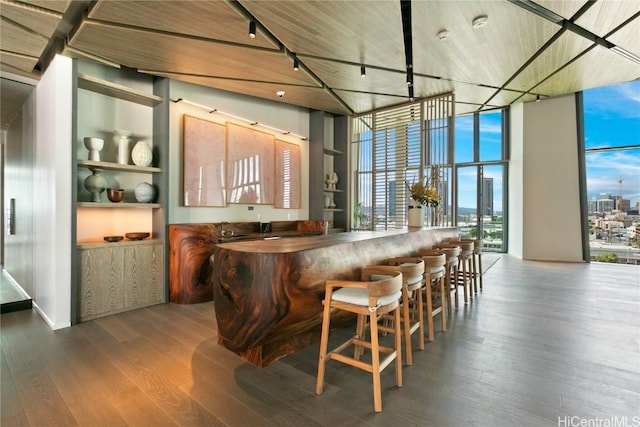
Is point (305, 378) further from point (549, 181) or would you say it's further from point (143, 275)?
point (549, 181)

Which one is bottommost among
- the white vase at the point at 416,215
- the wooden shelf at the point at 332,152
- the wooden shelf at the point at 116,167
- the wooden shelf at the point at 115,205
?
the white vase at the point at 416,215

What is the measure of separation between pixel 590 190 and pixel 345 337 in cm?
805

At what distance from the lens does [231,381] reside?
220 centimetres

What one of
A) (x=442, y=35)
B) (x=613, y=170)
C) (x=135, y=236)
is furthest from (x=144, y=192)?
(x=613, y=170)

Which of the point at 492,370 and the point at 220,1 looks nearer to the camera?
the point at 492,370

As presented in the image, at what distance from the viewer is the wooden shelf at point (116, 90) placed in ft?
11.5

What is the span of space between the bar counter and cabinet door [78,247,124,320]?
1969 millimetres

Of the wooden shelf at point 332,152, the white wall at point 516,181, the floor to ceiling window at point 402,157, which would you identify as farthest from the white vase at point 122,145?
the white wall at point 516,181

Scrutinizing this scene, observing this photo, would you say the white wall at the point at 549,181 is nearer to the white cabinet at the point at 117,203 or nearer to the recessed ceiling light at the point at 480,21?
the recessed ceiling light at the point at 480,21

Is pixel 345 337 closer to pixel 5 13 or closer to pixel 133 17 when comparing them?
pixel 133 17

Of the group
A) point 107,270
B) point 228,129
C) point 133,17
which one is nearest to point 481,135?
point 228,129

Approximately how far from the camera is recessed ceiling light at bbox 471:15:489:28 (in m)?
3.54

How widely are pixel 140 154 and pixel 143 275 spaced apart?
→ 1.59 metres

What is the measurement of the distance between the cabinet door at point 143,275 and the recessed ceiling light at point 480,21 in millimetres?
4890
